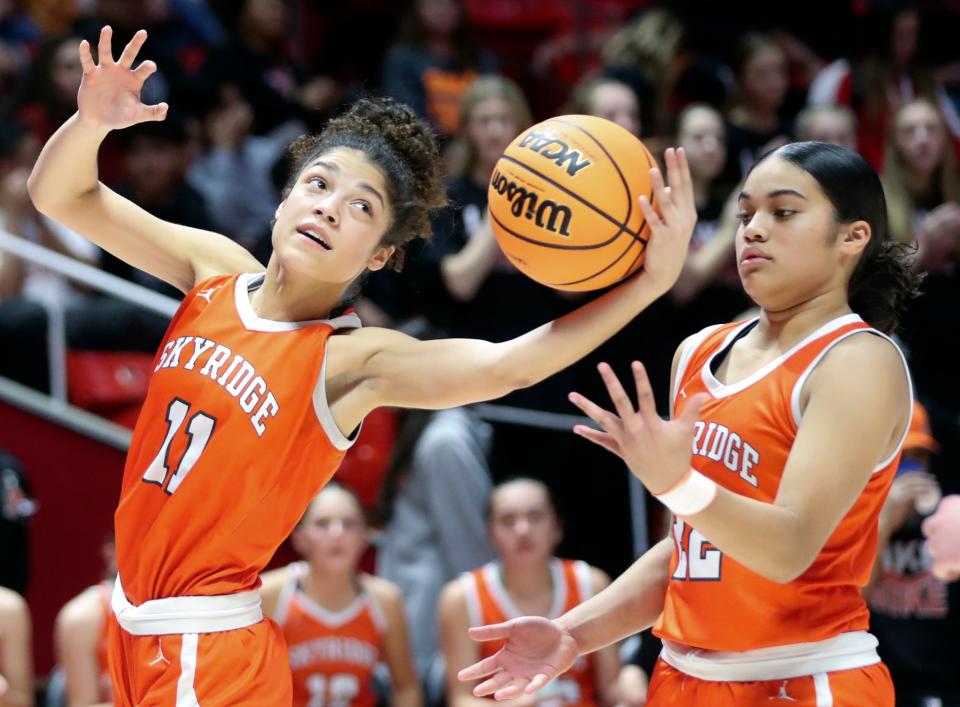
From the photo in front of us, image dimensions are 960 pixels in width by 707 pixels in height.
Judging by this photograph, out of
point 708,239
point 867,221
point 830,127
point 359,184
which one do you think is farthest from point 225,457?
point 830,127

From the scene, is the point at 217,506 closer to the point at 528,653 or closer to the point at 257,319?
A: the point at 257,319

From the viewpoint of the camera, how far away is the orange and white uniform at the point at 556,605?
5.94 m

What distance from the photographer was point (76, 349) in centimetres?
667

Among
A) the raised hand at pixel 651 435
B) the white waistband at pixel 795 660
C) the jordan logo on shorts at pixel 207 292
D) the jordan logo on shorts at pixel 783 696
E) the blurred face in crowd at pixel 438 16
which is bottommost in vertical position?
the jordan logo on shorts at pixel 783 696

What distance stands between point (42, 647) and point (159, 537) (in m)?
3.49

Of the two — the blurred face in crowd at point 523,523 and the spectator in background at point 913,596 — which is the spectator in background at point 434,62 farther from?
the spectator in background at point 913,596

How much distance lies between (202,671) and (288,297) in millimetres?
956

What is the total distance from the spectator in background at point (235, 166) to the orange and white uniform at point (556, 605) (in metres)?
2.70

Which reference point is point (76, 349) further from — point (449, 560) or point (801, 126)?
point (801, 126)

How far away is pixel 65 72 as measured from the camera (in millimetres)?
7891

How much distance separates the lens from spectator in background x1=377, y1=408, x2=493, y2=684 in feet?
20.8

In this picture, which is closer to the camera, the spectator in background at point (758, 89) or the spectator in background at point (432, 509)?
the spectator in background at point (432, 509)

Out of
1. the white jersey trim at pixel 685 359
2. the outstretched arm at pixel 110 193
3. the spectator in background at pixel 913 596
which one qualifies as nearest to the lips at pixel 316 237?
the outstretched arm at pixel 110 193

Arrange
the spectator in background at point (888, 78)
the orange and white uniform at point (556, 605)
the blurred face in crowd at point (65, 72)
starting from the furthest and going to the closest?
the spectator in background at point (888, 78) < the blurred face in crowd at point (65, 72) < the orange and white uniform at point (556, 605)
